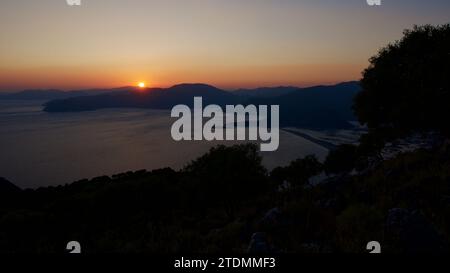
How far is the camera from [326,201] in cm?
1208

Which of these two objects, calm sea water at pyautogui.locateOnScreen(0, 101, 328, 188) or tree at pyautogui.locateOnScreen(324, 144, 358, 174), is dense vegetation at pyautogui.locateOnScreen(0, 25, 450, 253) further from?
calm sea water at pyautogui.locateOnScreen(0, 101, 328, 188)

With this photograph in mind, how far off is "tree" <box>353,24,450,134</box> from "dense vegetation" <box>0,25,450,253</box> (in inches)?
2.4

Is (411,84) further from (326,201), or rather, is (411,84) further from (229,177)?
(229,177)

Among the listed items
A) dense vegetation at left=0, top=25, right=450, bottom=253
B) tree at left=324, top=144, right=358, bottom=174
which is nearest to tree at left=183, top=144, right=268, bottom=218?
dense vegetation at left=0, top=25, right=450, bottom=253

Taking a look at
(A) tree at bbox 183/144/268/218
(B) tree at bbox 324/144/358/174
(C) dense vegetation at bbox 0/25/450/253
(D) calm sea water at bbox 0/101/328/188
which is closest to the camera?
(C) dense vegetation at bbox 0/25/450/253

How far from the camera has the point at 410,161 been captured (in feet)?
52.4

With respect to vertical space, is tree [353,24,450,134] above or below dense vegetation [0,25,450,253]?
above

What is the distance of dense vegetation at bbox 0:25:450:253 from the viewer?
7398 mm

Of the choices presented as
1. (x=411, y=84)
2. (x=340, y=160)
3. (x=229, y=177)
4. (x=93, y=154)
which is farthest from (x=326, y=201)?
(x=93, y=154)

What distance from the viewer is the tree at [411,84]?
1803 centimetres

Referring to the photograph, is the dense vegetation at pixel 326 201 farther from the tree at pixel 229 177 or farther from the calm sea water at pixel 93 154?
the calm sea water at pixel 93 154

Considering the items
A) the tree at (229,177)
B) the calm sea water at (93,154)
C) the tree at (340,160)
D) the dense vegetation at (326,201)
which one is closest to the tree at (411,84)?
the dense vegetation at (326,201)
